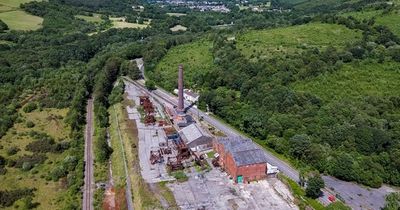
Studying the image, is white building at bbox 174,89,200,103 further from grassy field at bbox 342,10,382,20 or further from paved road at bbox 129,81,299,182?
grassy field at bbox 342,10,382,20

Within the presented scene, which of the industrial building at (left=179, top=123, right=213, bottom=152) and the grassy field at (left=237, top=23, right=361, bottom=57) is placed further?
the grassy field at (left=237, top=23, right=361, bottom=57)

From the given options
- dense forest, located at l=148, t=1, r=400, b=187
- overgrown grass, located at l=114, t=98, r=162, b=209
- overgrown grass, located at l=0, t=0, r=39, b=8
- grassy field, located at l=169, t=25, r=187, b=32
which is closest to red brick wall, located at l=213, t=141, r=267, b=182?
dense forest, located at l=148, t=1, r=400, b=187

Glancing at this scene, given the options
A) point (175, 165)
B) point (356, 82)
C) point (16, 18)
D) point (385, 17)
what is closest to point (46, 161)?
point (175, 165)

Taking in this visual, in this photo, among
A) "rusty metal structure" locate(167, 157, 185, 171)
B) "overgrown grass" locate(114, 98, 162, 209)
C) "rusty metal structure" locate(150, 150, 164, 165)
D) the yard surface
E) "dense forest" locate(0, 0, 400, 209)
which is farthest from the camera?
"dense forest" locate(0, 0, 400, 209)

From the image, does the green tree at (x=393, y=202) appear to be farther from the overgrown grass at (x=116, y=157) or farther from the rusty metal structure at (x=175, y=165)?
the overgrown grass at (x=116, y=157)

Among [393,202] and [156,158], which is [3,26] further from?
[393,202]

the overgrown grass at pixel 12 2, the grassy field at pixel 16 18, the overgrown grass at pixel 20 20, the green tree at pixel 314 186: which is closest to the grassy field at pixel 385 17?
the green tree at pixel 314 186

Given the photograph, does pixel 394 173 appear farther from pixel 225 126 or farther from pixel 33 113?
pixel 33 113

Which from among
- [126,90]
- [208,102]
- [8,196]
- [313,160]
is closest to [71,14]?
[126,90]
